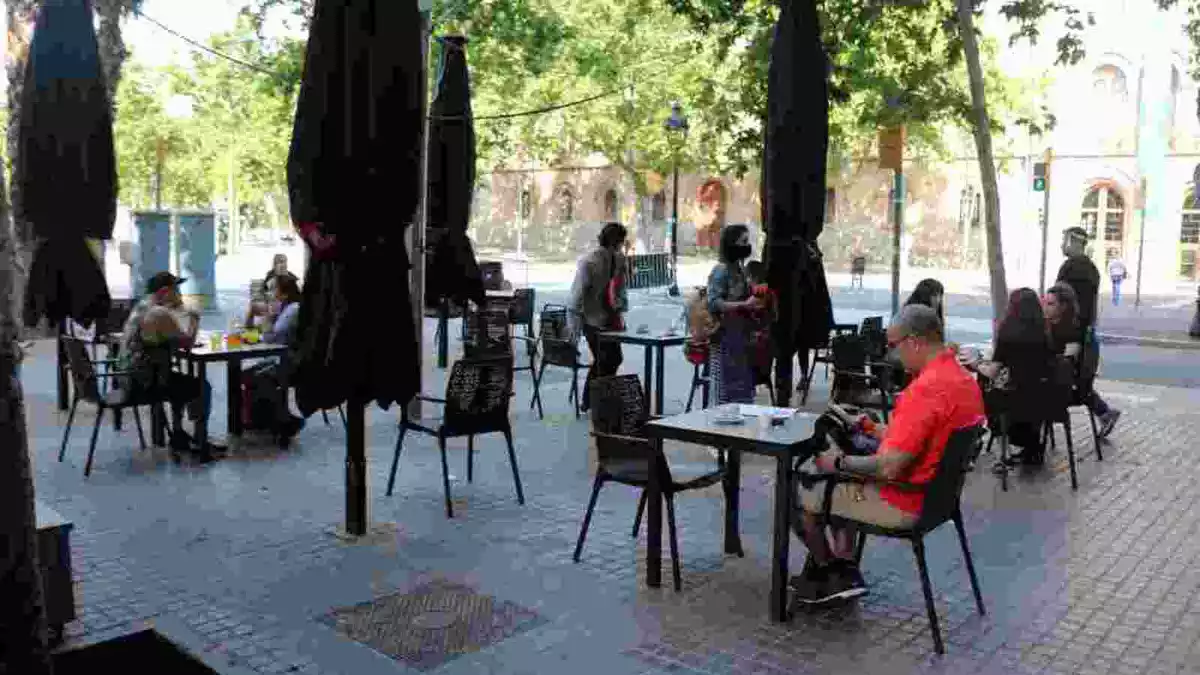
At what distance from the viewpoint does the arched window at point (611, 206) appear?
51125 millimetres

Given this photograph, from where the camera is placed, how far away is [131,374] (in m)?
7.90

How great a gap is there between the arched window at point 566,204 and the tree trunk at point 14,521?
51.3m

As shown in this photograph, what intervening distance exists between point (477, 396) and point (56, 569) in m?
3.02

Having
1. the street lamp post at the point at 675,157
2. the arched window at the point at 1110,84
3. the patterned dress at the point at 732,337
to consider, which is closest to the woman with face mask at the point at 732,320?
the patterned dress at the point at 732,337

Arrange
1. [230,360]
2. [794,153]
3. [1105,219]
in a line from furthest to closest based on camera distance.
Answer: [1105,219] → [230,360] → [794,153]

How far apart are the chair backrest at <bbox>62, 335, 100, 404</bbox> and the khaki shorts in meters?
5.45

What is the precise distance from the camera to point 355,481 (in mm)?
6340

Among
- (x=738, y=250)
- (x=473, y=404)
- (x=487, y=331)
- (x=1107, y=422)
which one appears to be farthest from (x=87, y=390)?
(x=1107, y=422)

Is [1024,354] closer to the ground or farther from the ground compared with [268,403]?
farther from the ground

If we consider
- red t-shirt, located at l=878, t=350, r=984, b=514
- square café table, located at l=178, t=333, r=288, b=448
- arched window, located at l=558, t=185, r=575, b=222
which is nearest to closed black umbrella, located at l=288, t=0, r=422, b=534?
square café table, located at l=178, t=333, r=288, b=448

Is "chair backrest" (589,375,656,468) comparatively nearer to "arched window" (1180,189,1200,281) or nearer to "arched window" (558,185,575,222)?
"arched window" (1180,189,1200,281)

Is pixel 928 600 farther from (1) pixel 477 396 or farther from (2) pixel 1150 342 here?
(2) pixel 1150 342

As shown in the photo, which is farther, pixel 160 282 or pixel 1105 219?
pixel 1105 219

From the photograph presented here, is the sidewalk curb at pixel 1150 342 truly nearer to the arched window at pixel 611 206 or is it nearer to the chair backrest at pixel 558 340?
the chair backrest at pixel 558 340
